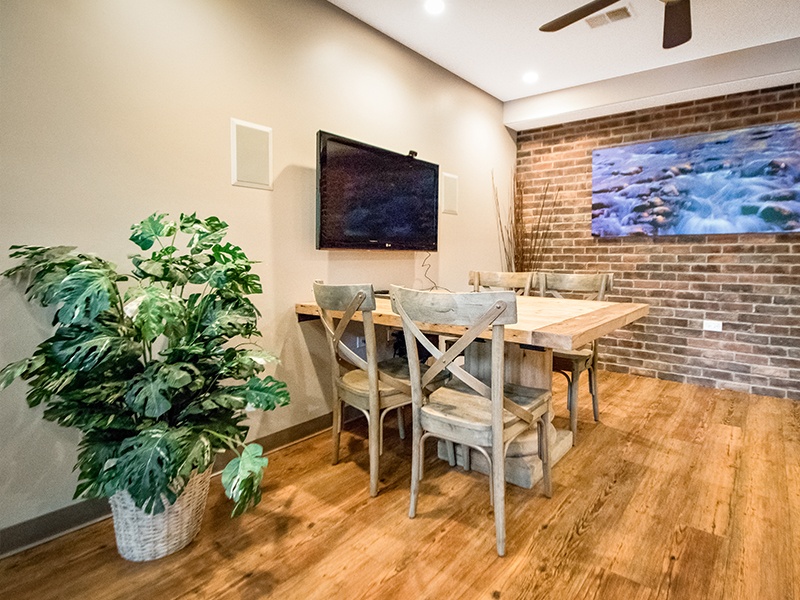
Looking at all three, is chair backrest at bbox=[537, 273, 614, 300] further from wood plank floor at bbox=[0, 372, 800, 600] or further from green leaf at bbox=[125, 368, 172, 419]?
green leaf at bbox=[125, 368, 172, 419]

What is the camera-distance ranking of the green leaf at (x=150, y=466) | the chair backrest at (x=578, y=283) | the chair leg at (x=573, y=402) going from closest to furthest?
the green leaf at (x=150, y=466), the chair leg at (x=573, y=402), the chair backrest at (x=578, y=283)

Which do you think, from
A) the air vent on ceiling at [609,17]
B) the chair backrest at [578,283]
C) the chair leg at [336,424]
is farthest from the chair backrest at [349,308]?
the air vent on ceiling at [609,17]

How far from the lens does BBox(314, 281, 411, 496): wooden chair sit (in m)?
1.97

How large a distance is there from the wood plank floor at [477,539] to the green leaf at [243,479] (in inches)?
11.4

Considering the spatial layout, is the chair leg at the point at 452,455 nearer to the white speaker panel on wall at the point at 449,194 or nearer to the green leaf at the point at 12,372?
the green leaf at the point at 12,372

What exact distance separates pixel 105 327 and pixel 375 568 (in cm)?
122

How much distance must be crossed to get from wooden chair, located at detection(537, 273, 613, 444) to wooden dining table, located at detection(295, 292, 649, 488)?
208 millimetres

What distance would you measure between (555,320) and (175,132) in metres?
1.91

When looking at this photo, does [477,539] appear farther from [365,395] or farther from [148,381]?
[148,381]

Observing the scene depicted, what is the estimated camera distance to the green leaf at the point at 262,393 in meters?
1.66

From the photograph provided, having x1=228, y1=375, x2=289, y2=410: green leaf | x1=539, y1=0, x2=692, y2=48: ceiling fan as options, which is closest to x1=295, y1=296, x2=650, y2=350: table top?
x1=228, y1=375, x2=289, y2=410: green leaf

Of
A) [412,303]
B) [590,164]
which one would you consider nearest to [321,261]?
[412,303]

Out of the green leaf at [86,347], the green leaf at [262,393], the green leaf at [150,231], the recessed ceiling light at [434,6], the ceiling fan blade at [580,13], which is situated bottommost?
the green leaf at [262,393]

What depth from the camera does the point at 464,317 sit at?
158 cm
